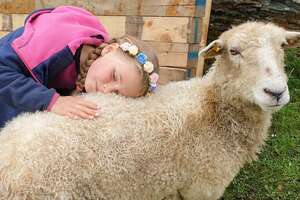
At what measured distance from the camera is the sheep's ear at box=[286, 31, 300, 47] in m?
3.41

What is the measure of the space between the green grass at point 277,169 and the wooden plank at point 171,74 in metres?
1.07

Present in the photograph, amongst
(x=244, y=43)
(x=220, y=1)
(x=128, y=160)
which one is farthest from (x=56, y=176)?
(x=220, y=1)

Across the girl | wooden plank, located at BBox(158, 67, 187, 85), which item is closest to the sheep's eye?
the girl

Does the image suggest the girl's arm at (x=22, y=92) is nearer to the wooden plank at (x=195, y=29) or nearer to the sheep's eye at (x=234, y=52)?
the sheep's eye at (x=234, y=52)

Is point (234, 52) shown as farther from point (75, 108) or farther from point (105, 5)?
point (105, 5)

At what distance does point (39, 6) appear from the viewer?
546 cm

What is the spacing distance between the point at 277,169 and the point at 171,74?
1369 mm

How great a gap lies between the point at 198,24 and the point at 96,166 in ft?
7.64

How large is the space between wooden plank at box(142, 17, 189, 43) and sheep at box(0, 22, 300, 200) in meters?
1.43

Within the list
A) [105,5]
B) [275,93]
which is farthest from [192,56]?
[275,93]

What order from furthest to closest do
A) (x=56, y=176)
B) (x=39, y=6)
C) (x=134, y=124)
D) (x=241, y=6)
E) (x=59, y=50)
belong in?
(x=241, y=6), (x=39, y=6), (x=59, y=50), (x=134, y=124), (x=56, y=176)

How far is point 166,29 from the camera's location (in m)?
4.96

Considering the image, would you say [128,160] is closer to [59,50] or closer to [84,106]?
[84,106]

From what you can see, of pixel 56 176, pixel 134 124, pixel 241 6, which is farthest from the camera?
pixel 241 6
